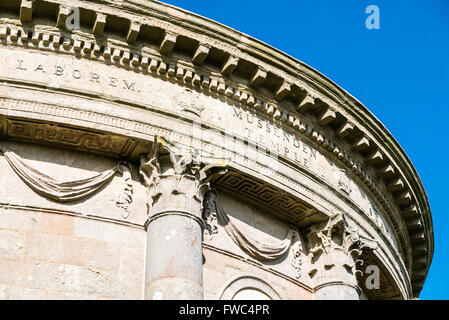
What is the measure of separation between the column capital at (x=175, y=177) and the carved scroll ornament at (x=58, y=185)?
619 mm

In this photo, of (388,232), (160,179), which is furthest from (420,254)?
(160,179)

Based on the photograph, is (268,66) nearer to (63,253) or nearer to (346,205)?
(346,205)

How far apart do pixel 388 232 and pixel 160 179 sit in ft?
25.3

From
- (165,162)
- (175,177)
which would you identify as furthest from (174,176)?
(165,162)

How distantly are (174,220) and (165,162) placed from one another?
4.55 feet

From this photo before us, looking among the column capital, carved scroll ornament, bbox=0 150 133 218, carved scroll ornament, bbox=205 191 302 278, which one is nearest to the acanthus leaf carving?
carved scroll ornament, bbox=205 191 302 278

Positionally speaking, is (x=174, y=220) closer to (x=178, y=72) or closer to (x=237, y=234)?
(x=237, y=234)

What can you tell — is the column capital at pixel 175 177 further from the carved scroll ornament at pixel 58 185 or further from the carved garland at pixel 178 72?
the carved garland at pixel 178 72

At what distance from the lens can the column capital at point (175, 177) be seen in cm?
1567

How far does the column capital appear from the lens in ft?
51.4

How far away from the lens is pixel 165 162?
16.2m

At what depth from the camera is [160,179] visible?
15.9 meters

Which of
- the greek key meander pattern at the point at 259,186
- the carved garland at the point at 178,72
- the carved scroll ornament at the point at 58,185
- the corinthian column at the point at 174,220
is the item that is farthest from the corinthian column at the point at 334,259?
the carved scroll ornament at the point at 58,185

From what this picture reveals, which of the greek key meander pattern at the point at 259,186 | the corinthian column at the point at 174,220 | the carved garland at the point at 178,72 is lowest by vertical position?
the corinthian column at the point at 174,220
